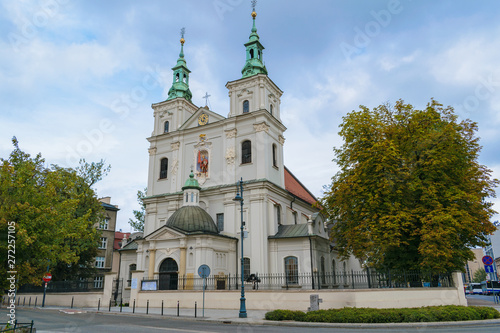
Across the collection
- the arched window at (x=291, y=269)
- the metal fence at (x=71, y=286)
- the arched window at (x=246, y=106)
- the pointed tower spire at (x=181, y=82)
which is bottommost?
the metal fence at (x=71, y=286)

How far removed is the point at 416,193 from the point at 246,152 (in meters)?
16.1

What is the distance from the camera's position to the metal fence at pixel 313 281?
20.9m

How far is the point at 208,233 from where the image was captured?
28906 mm

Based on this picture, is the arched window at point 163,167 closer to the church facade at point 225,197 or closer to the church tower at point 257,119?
the church facade at point 225,197

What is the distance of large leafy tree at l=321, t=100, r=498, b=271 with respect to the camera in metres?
20.9

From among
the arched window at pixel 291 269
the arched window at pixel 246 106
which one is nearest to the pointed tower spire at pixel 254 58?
the arched window at pixel 246 106

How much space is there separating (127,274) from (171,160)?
11.9 metres

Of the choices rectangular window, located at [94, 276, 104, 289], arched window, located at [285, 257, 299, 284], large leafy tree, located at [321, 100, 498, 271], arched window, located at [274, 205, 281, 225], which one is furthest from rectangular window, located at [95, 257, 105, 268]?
large leafy tree, located at [321, 100, 498, 271]

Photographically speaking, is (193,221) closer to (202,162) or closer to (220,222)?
(220,222)

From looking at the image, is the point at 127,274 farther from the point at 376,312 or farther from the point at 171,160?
the point at 376,312

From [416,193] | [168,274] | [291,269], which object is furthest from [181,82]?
[416,193]

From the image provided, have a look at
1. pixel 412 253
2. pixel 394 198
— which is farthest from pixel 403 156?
pixel 412 253

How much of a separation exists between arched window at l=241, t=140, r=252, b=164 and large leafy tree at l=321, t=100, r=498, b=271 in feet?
36.1

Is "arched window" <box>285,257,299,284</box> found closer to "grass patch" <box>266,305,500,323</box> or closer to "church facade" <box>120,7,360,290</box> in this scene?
"church facade" <box>120,7,360,290</box>
